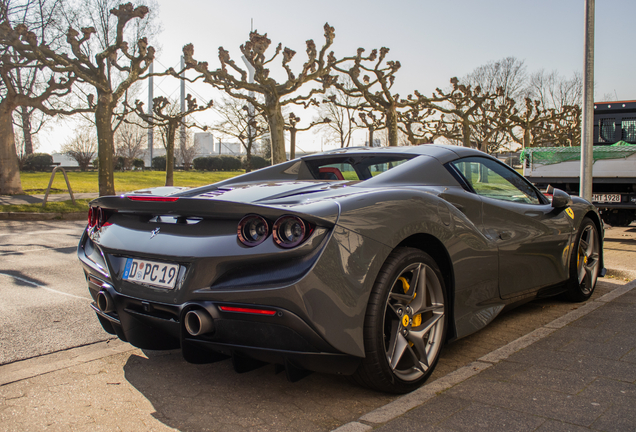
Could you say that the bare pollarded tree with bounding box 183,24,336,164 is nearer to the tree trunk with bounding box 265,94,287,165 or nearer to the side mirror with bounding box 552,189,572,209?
the tree trunk with bounding box 265,94,287,165

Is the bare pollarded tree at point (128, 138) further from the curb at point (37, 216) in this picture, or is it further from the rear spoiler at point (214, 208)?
the rear spoiler at point (214, 208)

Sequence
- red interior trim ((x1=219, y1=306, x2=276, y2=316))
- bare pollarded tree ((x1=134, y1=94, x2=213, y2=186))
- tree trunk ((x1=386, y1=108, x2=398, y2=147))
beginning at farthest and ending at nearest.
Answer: tree trunk ((x1=386, y1=108, x2=398, y2=147)), bare pollarded tree ((x1=134, y1=94, x2=213, y2=186)), red interior trim ((x1=219, y1=306, x2=276, y2=316))

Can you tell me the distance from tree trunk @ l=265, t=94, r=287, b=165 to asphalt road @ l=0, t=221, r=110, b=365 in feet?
46.4

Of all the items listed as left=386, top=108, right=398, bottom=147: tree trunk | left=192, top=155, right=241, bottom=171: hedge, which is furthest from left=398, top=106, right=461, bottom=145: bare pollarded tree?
left=192, top=155, right=241, bottom=171: hedge

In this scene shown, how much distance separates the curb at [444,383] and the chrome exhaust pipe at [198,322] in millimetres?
693

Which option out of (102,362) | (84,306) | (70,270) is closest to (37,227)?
(70,270)

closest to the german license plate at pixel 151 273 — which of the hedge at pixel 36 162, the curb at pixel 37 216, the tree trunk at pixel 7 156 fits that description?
the curb at pixel 37 216

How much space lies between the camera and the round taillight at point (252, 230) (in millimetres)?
2295

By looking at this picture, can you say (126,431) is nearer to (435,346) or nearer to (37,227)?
(435,346)

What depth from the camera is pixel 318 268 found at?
2201mm

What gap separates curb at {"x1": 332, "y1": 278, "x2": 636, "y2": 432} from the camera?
225cm

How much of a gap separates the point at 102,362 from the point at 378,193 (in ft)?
6.41

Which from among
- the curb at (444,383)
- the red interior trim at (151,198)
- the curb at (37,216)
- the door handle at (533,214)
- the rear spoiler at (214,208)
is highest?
the red interior trim at (151,198)

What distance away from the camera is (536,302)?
15.7 feet
